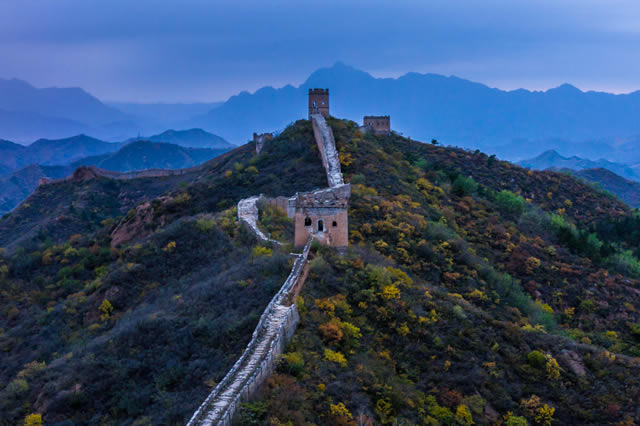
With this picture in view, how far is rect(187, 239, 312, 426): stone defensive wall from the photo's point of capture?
10555 millimetres

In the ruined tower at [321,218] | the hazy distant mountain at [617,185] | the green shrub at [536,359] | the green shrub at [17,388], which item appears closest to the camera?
the green shrub at [536,359]

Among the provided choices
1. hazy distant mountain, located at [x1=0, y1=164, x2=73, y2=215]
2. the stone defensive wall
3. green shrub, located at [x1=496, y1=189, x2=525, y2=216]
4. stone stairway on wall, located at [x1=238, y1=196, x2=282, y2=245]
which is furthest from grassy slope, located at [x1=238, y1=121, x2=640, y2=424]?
hazy distant mountain, located at [x1=0, y1=164, x2=73, y2=215]

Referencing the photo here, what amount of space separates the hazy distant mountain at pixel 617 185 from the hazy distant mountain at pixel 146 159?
131436mm

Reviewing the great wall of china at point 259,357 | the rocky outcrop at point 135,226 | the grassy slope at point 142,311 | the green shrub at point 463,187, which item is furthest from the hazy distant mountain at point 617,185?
the great wall of china at point 259,357

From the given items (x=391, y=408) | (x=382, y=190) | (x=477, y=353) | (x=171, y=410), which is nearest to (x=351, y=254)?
(x=477, y=353)

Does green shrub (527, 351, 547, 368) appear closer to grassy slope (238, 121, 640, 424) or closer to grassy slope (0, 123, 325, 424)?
grassy slope (238, 121, 640, 424)

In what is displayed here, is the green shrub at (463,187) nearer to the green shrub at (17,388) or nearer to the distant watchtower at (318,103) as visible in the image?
the distant watchtower at (318,103)

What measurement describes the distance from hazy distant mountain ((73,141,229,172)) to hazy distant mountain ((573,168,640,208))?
131 metres

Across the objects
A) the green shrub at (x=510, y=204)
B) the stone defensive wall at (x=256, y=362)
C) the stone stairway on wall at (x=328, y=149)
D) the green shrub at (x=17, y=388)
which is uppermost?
the stone stairway on wall at (x=328, y=149)

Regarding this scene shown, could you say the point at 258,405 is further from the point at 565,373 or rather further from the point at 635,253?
the point at 635,253

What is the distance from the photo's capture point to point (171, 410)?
40.0 feet

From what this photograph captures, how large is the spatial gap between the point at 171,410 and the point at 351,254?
1079 cm

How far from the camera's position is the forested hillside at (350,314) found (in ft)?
45.5

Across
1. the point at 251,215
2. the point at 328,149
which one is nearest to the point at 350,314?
the point at 251,215
